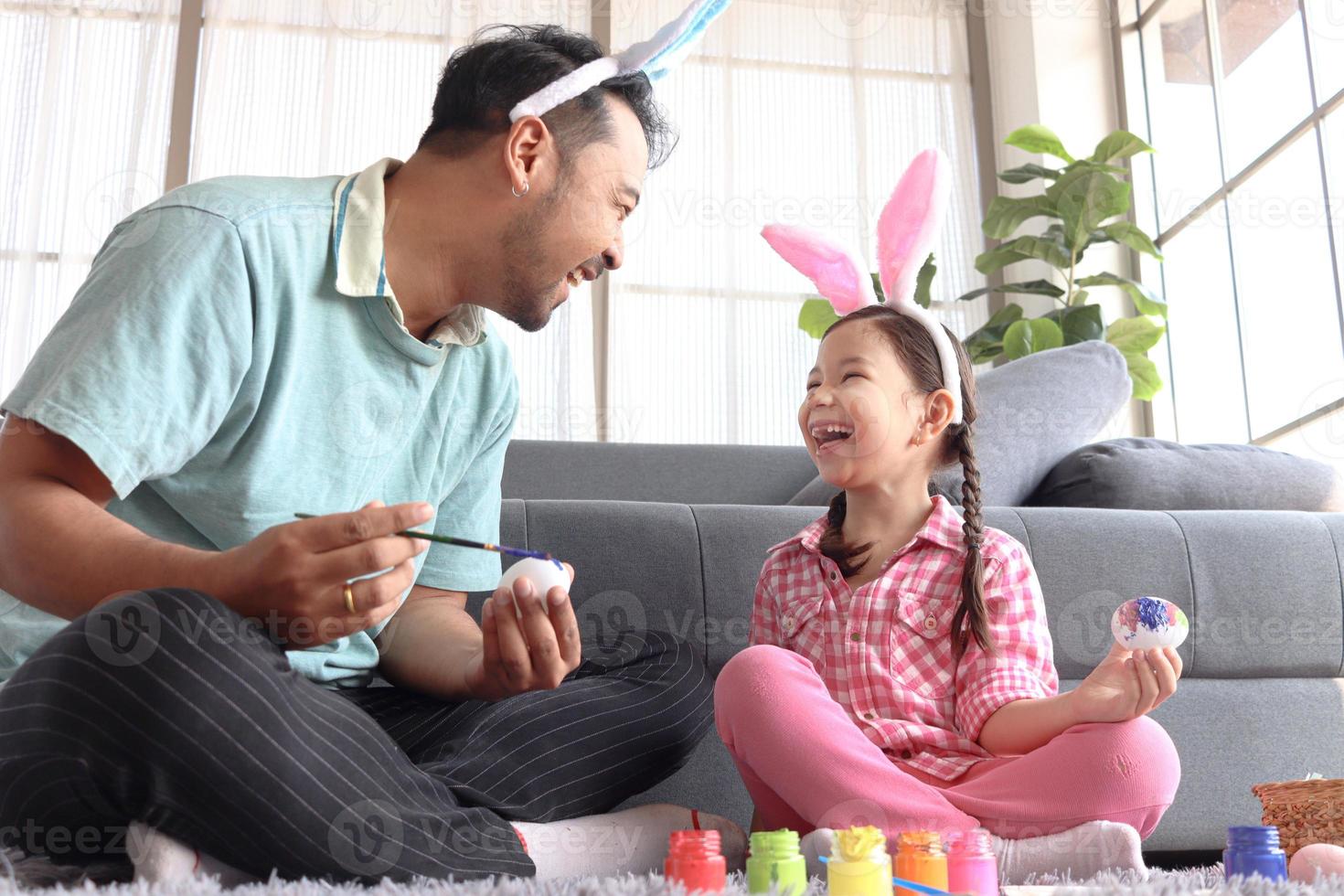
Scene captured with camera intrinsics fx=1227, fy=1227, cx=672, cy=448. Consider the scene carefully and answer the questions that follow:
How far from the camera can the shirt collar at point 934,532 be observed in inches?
55.7

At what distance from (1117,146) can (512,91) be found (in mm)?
2728

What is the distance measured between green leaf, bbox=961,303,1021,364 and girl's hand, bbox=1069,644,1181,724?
248 cm

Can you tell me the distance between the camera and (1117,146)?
3529 mm

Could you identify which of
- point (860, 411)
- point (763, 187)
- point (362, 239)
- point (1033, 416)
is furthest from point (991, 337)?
point (362, 239)

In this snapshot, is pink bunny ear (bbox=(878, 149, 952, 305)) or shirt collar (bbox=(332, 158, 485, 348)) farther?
pink bunny ear (bbox=(878, 149, 952, 305))

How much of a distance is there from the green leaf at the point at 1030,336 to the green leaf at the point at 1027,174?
0.50 metres

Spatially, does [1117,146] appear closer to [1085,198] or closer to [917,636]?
[1085,198]

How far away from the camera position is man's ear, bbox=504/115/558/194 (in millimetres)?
1239

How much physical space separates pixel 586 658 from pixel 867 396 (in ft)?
1.50

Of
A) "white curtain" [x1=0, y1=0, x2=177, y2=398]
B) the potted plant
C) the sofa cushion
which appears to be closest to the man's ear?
the sofa cushion

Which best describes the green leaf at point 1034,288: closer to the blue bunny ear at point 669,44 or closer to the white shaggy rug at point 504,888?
the blue bunny ear at point 669,44

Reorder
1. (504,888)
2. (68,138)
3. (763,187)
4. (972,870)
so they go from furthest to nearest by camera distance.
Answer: (763,187) → (68,138) → (972,870) → (504,888)

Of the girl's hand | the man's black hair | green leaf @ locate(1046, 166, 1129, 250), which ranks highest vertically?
green leaf @ locate(1046, 166, 1129, 250)

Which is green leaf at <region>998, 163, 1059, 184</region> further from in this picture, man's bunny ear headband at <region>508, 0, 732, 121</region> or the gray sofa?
man's bunny ear headband at <region>508, 0, 732, 121</region>
